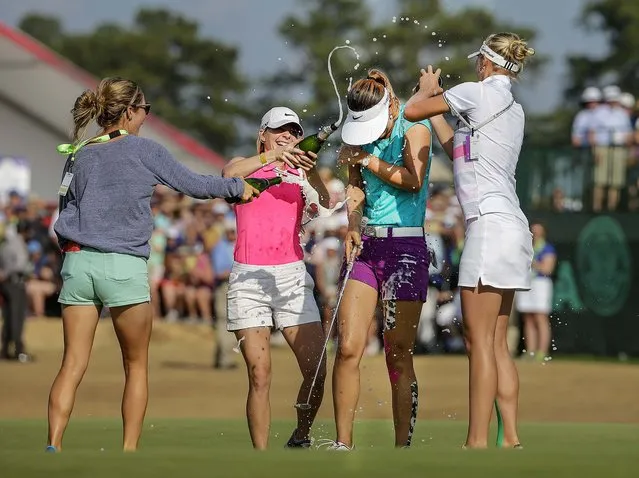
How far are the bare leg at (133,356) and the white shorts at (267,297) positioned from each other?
0.99 metres

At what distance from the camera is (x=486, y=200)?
349 inches

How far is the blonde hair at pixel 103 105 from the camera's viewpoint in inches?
344

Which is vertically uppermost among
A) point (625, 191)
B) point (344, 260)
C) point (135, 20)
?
point (135, 20)

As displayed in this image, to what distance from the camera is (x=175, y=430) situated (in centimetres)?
1194

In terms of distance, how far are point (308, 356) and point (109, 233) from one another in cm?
168

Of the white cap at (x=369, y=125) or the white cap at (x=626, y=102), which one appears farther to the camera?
the white cap at (x=626, y=102)

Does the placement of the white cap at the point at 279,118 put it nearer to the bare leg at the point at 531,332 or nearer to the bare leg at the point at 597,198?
the bare leg at the point at 531,332

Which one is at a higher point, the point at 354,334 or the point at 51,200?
the point at 51,200

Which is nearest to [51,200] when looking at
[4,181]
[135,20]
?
[4,181]

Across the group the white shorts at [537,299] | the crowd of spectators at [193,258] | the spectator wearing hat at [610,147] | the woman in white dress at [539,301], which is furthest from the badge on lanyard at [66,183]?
the spectator wearing hat at [610,147]

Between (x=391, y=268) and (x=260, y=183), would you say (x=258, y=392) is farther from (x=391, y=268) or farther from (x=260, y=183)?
(x=260, y=183)

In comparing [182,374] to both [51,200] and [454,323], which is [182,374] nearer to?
[454,323]

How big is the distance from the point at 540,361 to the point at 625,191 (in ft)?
8.81

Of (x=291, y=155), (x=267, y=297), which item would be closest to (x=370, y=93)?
(x=291, y=155)
